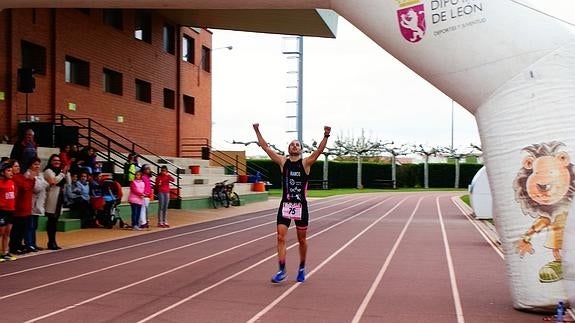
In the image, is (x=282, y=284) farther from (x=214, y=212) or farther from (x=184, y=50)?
(x=184, y=50)

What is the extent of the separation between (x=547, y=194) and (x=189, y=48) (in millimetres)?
30548

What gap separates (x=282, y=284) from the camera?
8820 millimetres

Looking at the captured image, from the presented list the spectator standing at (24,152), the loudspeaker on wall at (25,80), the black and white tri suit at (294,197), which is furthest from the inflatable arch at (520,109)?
the loudspeaker on wall at (25,80)

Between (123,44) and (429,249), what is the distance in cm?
1806

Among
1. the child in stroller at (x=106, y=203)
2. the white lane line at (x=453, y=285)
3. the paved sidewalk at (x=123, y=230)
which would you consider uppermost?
the child in stroller at (x=106, y=203)

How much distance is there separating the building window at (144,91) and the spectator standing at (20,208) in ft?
59.5

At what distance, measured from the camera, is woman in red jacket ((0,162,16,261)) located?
421 inches

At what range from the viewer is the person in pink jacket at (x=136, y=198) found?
17031 mm

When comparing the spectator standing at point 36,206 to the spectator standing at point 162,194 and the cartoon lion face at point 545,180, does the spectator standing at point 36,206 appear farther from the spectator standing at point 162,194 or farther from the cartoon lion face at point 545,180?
the cartoon lion face at point 545,180

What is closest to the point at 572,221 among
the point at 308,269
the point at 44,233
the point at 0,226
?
the point at 308,269

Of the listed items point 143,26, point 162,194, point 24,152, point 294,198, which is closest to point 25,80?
point 24,152

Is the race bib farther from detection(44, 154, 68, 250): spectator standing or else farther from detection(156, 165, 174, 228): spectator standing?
detection(156, 165, 174, 228): spectator standing

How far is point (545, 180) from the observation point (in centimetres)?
665

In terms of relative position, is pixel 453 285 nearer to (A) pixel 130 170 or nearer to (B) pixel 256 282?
(B) pixel 256 282
